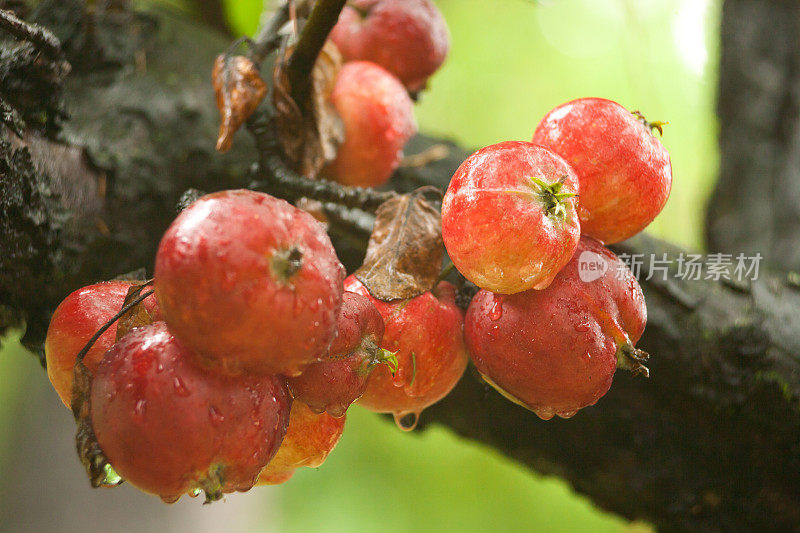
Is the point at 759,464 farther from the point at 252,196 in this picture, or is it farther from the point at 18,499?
the point at 18,499

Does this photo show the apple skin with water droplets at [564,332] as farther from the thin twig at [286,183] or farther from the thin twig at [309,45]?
the thin twig at [309,45]

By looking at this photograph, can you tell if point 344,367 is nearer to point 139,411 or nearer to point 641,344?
point 139,411

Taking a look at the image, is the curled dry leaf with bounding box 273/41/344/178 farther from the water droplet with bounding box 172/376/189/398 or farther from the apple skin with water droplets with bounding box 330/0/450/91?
the water droplet with bounding box 172/376/189/398

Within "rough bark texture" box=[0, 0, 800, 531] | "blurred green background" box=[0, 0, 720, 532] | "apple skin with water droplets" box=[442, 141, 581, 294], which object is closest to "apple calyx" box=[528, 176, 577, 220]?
"apple skin with water droplets" box=[442, 141, 581, 294]

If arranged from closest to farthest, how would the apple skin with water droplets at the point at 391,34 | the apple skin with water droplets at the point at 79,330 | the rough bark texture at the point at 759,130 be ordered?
1. the apple skin with water droplets at the point at 79,330
2. the apple skin with water droplets at the point at 391,34
3. the rough bark texture at the point at 759,130

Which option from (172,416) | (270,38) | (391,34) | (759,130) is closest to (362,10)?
(391,34)

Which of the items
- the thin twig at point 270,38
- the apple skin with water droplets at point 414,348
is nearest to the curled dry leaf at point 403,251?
the apple skin with water droplets at point 414,348
